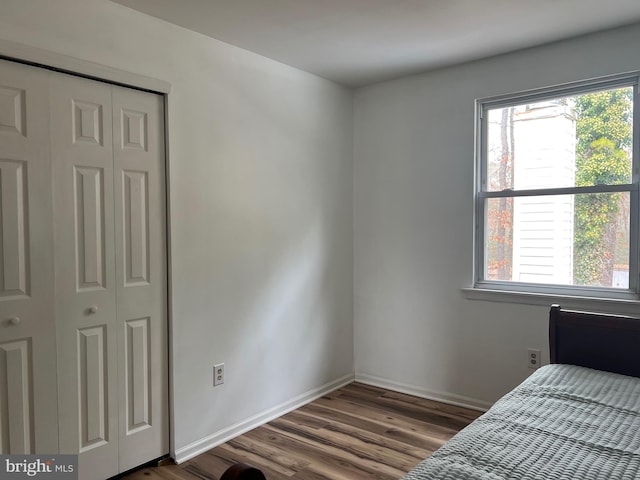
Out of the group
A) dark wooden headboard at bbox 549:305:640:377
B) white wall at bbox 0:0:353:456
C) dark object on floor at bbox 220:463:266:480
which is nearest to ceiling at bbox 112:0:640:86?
white wall at bbox 0:0:353:456

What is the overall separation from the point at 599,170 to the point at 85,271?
2915mm

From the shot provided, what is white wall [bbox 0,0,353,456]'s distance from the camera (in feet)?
7.53

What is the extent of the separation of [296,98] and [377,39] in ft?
2.47

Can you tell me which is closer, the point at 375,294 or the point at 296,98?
the point at 296,98

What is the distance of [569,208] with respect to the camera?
2818mm

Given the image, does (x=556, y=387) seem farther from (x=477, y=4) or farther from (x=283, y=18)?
(x=283, y=18)

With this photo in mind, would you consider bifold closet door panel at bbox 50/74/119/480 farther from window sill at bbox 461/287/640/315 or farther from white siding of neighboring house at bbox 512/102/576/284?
white siding of neighboring house at bbox 512/102/576/284

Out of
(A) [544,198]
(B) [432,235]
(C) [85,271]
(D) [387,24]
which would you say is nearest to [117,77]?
(C) [85,271]

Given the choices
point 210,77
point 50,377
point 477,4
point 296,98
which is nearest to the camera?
point 50,377

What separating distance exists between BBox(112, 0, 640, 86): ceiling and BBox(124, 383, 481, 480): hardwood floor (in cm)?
238

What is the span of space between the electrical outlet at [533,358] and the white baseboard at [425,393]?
0.42m

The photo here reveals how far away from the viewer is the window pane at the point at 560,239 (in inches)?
105

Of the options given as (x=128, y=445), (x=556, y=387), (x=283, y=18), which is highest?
(x=283, y=18)

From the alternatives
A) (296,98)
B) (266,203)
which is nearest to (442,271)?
(266,203)
